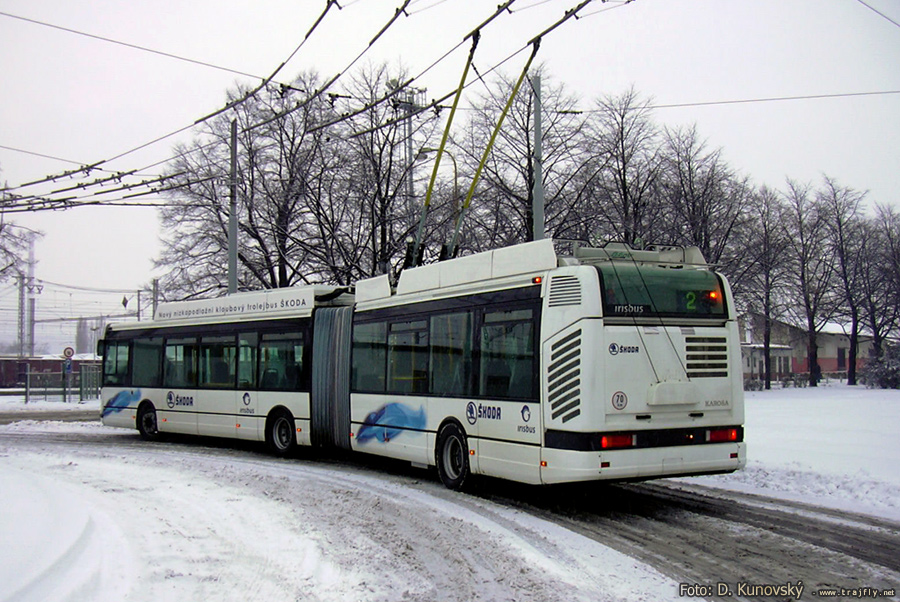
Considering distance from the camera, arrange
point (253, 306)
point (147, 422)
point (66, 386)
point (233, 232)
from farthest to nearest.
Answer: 1. point (66, 386)
2. point (233, 232)
3. point (147, 422)
4. point (253, 306)

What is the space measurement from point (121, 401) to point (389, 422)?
9932mm

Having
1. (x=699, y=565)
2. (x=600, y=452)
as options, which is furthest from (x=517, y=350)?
(x=699, y=565)

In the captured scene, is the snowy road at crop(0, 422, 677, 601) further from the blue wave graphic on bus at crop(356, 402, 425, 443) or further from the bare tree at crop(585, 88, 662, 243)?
the bare tree at crop(585, 88, 662, 243)

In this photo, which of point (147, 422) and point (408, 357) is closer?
point (408, 357)

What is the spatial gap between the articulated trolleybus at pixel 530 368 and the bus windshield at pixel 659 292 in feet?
0.05

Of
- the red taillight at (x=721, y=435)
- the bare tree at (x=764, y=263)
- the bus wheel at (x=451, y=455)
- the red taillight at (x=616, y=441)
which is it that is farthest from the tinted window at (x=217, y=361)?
the bare tree at (x=764, y=263)

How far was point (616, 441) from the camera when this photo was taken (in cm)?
882

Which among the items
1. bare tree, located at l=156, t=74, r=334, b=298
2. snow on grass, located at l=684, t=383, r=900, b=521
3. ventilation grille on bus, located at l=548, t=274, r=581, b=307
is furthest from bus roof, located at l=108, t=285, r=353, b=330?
bare tree, located at l=156, t=74, r=334, b=298

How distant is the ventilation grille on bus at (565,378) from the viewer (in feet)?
29.3

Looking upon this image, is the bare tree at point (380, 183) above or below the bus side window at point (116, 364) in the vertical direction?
above

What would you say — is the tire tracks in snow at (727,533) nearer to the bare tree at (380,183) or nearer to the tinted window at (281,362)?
the tinted window at (281,362)

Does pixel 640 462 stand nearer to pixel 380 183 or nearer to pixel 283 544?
pixel 283 544

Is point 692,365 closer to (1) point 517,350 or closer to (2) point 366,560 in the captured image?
(1) point 517,350

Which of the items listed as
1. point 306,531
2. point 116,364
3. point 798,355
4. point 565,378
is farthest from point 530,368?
point 798,355
